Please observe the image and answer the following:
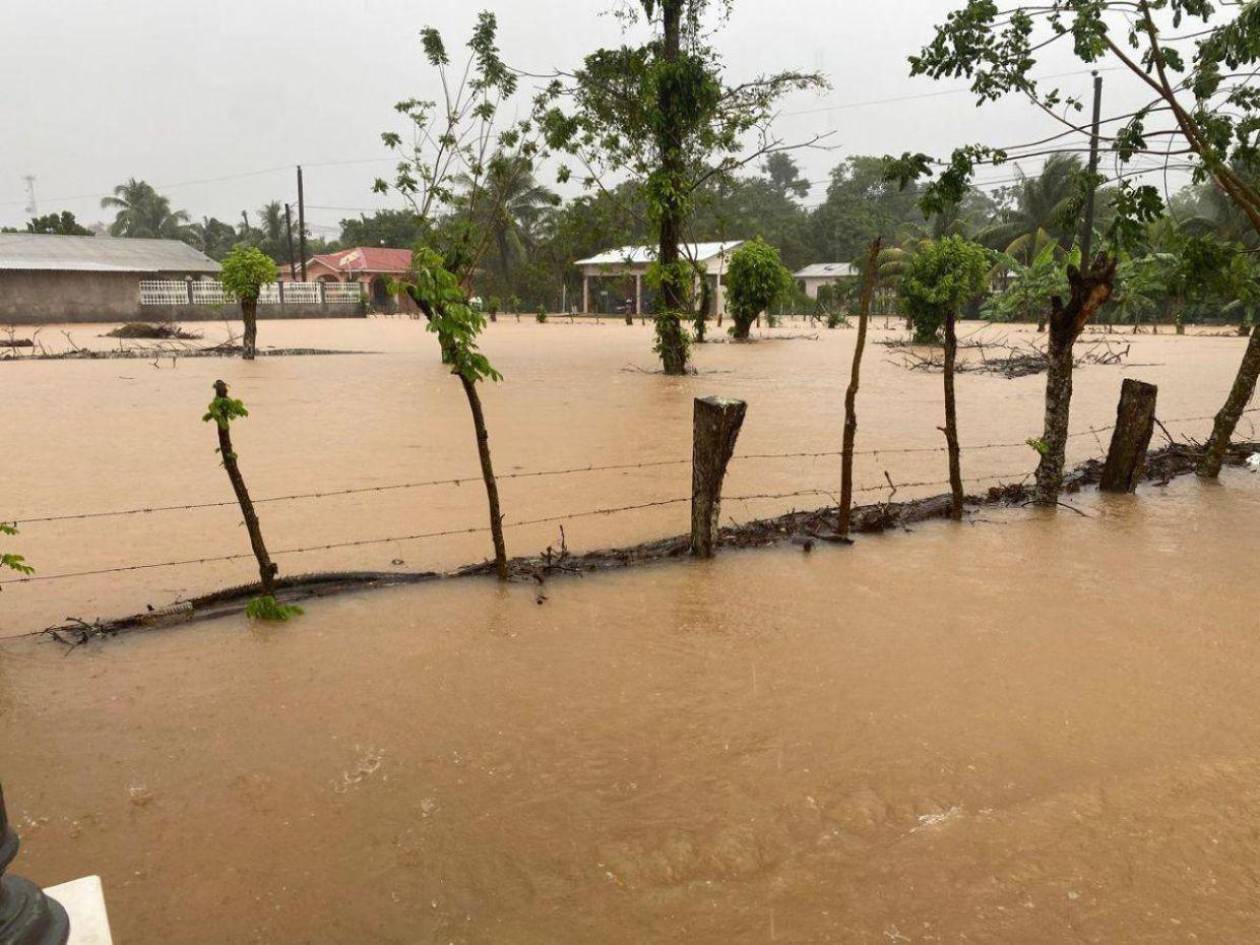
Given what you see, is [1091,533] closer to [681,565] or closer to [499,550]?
[681,565]

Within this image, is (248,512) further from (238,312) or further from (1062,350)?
(238,312)

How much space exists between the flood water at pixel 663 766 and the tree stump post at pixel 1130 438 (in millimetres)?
2246

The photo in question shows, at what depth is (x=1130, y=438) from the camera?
732cm

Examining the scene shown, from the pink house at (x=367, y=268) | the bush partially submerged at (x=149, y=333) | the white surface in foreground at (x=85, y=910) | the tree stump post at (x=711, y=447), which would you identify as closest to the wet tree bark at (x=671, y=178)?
the tree stump post at (x=711, y=447)

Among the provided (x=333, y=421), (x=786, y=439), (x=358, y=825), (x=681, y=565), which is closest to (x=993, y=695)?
(x=681, y=565)

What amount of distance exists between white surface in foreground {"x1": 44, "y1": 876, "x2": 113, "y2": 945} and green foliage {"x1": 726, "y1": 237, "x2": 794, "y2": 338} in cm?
2562

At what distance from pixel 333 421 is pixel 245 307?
956cm

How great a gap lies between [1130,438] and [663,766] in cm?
571

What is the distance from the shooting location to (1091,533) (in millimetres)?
6402

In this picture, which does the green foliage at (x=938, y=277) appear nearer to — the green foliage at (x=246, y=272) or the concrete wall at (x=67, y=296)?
the green foliage at (x=246, y=272)

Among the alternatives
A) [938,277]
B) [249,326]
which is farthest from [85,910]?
[938,277]

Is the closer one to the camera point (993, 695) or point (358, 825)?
point (358, 825)

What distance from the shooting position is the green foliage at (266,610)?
4652 millimetres

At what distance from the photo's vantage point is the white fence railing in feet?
117
